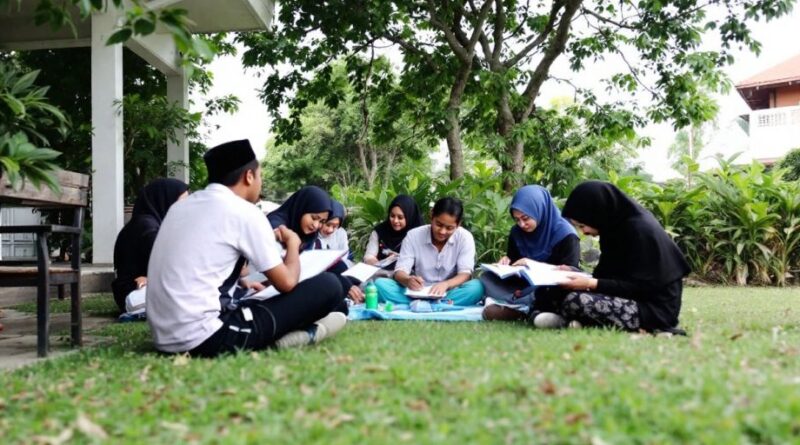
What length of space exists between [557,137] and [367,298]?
663 centimetres

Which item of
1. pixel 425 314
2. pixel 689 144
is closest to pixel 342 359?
pixel 425 314

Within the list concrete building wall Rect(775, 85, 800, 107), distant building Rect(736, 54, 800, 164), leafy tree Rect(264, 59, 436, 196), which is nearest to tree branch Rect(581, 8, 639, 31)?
distant building Rect(736, 54, 800, 164)

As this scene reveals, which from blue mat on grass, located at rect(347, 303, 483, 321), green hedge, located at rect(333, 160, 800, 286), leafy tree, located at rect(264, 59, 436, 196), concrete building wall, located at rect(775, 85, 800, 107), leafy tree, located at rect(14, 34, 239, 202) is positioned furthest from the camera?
leafy tree, located at rect(264, 59, 436, 196)

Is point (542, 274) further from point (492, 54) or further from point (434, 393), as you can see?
point (492, 54)

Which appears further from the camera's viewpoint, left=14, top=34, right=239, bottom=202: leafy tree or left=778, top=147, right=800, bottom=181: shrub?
left=778, top=147, right=800, bottom=181: shrub

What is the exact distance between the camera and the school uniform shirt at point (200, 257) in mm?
3465

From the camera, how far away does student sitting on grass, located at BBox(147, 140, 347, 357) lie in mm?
3471

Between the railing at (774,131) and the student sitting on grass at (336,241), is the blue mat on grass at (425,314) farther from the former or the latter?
the railing at (774,131)

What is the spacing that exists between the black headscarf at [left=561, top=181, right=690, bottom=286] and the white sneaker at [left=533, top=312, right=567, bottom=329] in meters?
0.40

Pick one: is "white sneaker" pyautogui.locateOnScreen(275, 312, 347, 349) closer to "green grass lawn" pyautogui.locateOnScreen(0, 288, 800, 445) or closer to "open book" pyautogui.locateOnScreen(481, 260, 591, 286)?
"green grass lawn" pyautogui.locateOnScreen(0, 288, 800, 445)

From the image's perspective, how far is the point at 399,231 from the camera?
701cm

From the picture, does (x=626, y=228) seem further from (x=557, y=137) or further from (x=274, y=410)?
(x=557, y=137)

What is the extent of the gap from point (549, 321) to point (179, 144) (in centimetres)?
697

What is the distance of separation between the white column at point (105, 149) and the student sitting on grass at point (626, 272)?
5.60m
